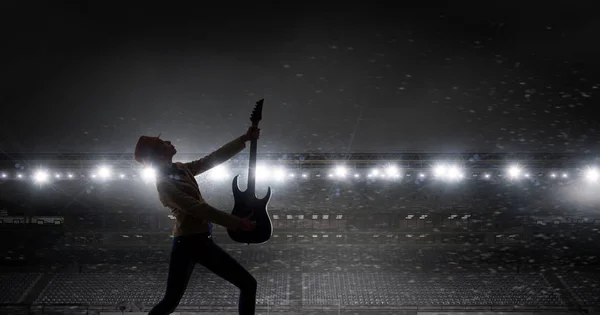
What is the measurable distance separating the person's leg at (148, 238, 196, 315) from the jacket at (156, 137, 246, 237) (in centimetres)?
9

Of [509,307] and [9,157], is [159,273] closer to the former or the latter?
[9,157]

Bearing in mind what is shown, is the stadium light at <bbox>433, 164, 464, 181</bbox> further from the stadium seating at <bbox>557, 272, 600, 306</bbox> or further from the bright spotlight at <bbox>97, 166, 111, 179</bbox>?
the bright spotlight at <bbox>97, 166, 111, 179</bbox>

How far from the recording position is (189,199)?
2344 millimetres

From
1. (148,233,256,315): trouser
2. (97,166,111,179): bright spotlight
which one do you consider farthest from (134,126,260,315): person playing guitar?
(97,166,111,179): bright spotlight

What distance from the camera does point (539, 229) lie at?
Result: 57.3 feet

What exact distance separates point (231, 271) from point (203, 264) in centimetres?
16

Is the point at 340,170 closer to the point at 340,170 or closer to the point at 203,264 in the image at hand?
the point at 340,170

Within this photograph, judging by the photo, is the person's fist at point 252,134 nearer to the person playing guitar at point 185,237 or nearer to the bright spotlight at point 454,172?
the person playing guitar at point 185,237

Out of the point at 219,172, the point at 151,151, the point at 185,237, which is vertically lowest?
the point at 185,237

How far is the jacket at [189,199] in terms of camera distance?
2.27 meters

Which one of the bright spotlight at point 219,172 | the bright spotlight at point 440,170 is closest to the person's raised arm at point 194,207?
the bright spotlight at point 219,172

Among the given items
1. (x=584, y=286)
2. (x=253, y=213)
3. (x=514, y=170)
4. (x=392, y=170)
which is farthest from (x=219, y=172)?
(x=584, y=286)

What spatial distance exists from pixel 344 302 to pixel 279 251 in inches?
149

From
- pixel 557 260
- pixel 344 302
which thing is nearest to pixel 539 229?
pixel 557 260
